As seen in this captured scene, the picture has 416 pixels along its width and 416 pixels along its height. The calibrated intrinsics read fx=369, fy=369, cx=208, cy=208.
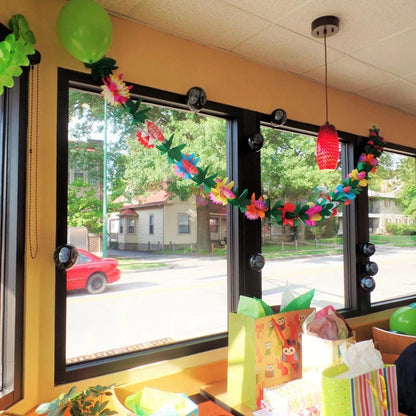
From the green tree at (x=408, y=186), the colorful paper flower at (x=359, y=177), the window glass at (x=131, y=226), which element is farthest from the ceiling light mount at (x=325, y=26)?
the green tree at (x=408, y=186)

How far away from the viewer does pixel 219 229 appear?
2.20 meters

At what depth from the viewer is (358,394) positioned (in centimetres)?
120

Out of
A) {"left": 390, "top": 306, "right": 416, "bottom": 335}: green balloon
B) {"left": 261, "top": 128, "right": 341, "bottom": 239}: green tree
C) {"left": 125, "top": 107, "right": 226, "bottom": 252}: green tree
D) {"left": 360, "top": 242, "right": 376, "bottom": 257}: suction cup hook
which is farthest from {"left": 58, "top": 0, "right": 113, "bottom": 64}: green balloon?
{"left": 390, "top": 306, "right": 416, "bottom": 335}: green balloon

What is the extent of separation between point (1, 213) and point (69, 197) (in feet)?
1.04

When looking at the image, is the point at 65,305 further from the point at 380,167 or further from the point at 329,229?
the point at 380,167

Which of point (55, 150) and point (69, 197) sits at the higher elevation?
point (55, 150)

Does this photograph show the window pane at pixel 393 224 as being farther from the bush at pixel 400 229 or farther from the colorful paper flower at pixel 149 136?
the colorful paper flower at pixel 149 136

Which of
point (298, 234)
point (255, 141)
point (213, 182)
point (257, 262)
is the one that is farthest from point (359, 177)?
point (213, 182)

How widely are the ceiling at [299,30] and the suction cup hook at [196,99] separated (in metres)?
0.29

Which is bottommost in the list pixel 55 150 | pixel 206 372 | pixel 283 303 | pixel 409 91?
pixel 206 372

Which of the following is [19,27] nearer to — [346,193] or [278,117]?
[278,117]

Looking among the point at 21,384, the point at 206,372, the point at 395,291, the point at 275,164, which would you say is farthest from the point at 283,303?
the point at 395,291

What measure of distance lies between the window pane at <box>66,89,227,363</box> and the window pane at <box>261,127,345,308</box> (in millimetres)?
349

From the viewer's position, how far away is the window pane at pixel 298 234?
238cm
